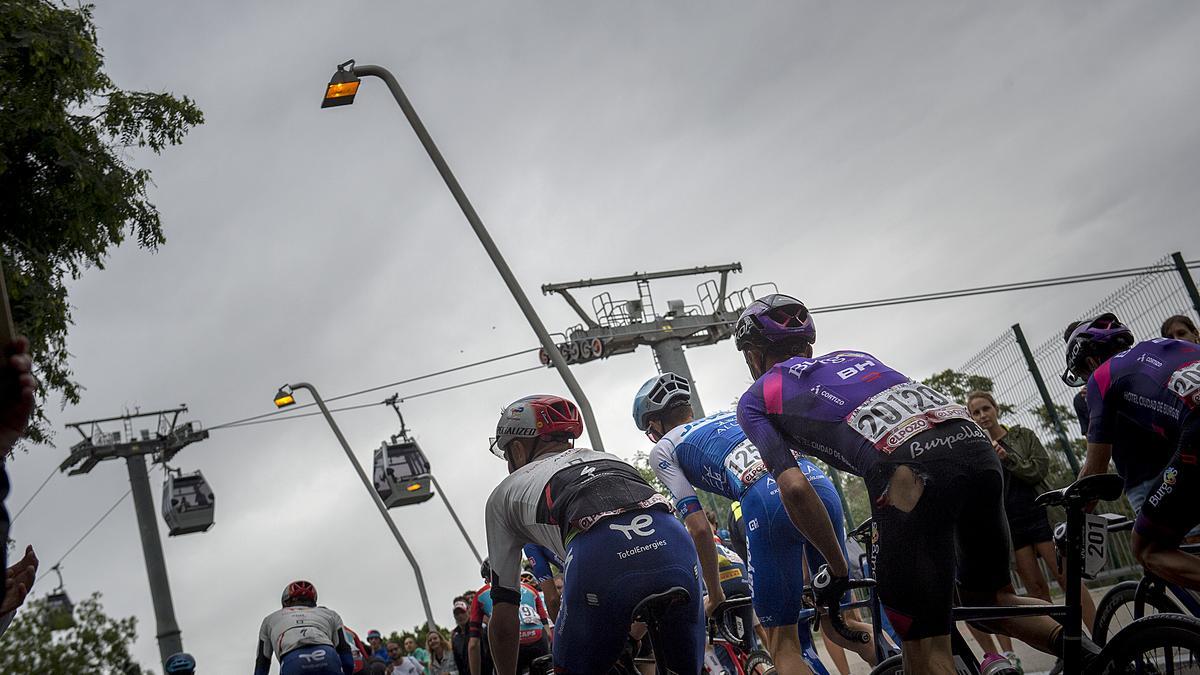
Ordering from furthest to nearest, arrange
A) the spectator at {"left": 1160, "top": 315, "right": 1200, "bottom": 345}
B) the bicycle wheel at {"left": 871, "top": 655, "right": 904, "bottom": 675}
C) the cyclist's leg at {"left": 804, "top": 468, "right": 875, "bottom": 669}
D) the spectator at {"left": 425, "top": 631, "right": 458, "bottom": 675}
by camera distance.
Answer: the spectator at {"left": 425, "top": 631, "right": 458, "bottom": 675}, the spectator at {"left": 1160, "top": 315, "right": 1200, "bottom": 345}, the cyclist's leg at {"left": 804, "top": 468, "right": 875, "bottom": 669}, the bicycle wheel at {"left": 871, "top": 655, "right": 904, "bottom": 675}

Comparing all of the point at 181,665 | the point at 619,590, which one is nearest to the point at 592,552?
the point at 619,590

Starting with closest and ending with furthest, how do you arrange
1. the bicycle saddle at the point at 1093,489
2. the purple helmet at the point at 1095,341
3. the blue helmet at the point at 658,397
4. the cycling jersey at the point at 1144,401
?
the bicycle saddle at the point at 1093,489 < the cycling jersey at the point at 1144,401 < the purple helmet at the point at 1095,341 < the blue helmet at the point at 658,397

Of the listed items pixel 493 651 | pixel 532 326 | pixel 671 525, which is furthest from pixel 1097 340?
pixel 532 326

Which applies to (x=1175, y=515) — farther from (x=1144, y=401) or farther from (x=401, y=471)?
(x=401, y=471)

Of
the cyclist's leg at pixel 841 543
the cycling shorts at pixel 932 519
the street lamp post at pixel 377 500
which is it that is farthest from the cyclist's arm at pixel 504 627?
the street lamp post at pixel 377 500

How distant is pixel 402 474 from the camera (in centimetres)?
3114

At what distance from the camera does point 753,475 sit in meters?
5.93

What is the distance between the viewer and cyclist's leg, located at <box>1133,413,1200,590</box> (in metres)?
4.44

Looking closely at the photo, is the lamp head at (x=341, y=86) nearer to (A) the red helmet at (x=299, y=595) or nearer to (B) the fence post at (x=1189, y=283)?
(A) the red helmet at (x=299, y=595)

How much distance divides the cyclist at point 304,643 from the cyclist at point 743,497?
383cm

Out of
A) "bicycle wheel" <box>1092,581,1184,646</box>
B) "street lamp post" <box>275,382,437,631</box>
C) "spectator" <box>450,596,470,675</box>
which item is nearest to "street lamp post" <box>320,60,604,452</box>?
"spectator" <box>450,596,470,675</box>

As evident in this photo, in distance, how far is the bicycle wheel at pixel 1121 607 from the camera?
496 centimetres

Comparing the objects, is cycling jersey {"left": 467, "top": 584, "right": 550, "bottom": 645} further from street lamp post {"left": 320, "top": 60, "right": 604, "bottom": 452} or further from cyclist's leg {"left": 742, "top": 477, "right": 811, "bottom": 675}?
street lamp post {"left": 320, "top": 60, "right": 604, "bottom": 452}

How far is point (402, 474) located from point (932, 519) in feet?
94.4
